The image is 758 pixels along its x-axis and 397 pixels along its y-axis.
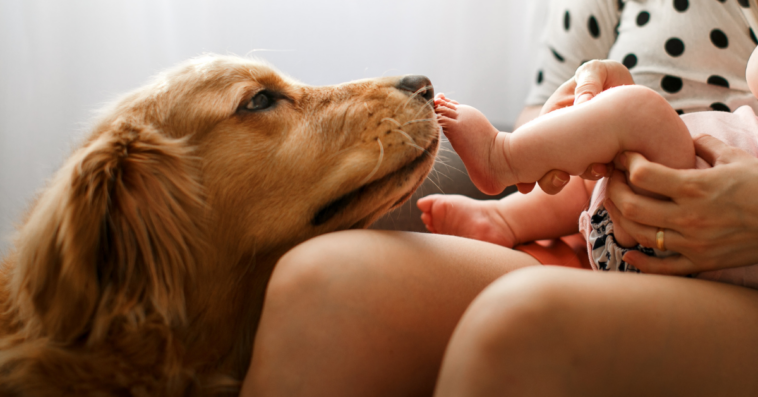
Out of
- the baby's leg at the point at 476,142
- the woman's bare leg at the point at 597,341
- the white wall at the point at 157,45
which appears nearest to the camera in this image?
the woman's bare leg at the point at 597,341

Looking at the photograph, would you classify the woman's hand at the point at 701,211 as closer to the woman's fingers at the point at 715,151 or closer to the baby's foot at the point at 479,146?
the woman's fingers at the point at 715,151

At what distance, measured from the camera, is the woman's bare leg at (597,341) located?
1.51ft

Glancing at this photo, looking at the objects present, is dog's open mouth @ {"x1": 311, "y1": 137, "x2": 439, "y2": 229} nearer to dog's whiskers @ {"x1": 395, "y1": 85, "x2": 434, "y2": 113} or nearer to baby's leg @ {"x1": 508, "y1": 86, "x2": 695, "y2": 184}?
dog's whiskers @ {"x1": 395, "y1": 85, "x2": 434, "y2": 113}

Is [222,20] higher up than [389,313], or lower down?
higher up

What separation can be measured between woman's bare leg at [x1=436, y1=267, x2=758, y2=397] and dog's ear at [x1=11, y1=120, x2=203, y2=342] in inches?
15.9

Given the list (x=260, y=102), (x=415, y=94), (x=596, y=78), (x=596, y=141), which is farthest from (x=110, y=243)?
(x=596, y=78)

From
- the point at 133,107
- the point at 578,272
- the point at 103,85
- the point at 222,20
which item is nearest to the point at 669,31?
the point at 578,272

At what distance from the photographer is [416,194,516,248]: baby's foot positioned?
1045mm

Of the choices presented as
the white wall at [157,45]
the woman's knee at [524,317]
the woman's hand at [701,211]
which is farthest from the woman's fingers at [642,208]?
the white wall at [157,45]

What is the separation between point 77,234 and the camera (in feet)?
1.82

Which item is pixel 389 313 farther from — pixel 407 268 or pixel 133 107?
pixel 133 107

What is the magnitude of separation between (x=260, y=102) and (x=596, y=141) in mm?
551

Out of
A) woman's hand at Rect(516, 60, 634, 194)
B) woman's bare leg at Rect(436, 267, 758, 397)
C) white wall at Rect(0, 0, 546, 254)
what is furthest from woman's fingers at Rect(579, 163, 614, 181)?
white wall at Rect(0, 0, 546, 254)

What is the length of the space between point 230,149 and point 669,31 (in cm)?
113
